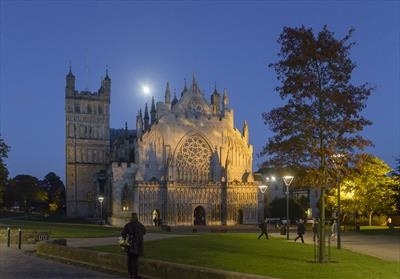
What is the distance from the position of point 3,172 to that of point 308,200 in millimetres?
65458

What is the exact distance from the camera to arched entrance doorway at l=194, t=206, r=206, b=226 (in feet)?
258

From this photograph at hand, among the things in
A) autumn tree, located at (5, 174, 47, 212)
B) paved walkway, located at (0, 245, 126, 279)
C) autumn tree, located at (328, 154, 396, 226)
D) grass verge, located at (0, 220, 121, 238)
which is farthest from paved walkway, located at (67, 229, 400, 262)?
autumn tree, located at (5, 174, 47, 212)

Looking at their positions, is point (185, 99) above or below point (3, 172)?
above

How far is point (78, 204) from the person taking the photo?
339 ft

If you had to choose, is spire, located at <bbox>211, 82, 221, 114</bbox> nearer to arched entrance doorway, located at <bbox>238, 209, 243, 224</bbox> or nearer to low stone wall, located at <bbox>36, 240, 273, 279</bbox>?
arched entrance doorway, located at <bbox>238, 209, 243, 224</bbox>

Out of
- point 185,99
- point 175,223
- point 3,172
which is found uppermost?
point 185,99

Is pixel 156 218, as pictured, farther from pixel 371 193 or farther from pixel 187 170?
pixel 371 193

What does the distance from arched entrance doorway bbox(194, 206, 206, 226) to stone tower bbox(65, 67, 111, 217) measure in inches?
1091

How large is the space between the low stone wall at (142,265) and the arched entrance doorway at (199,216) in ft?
178

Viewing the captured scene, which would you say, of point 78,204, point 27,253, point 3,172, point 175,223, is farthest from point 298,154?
point 78,204

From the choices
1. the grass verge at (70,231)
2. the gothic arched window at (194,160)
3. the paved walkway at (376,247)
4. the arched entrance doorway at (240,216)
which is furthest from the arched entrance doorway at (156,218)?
the paved walkway at (376,247)

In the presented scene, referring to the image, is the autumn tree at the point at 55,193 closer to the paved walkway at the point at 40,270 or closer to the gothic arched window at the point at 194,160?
the gothic arched window at the point at 194,160

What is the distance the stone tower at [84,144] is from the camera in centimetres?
10331

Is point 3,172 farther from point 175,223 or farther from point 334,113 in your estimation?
point 175,223
